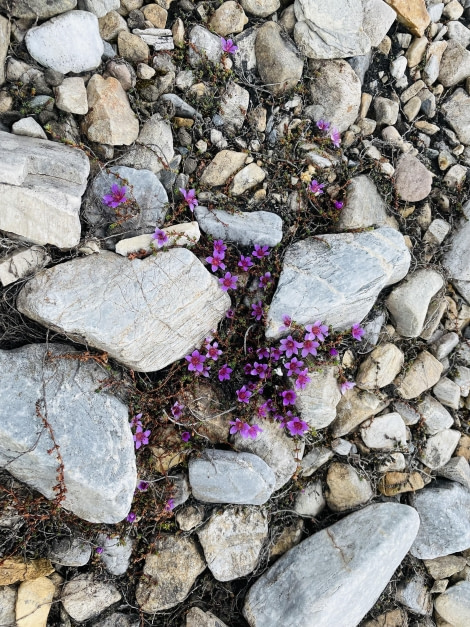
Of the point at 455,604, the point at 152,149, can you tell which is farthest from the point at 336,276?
the point at 455,604

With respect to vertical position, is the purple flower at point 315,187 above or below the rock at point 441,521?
above

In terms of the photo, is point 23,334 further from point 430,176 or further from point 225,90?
point 430,176

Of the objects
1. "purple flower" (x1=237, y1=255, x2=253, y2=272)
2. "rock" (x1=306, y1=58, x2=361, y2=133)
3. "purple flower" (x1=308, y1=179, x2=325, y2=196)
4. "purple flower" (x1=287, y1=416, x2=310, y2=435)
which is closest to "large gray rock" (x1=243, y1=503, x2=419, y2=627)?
"purple flower" (x1=287, y1=416, x2=310, y2=435)

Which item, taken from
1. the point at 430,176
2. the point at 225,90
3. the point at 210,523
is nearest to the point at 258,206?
the point at 225,90

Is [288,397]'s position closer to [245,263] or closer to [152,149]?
[245,263]

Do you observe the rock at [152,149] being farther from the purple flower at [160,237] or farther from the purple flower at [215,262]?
the purple flower at [215,262]

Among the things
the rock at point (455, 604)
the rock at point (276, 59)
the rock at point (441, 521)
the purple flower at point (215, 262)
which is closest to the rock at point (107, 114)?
the purple flower at point (215, 262)

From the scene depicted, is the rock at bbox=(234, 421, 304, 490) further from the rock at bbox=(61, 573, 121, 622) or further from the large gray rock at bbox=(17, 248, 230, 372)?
the rock at bbox=(61, 573, 121, 622)

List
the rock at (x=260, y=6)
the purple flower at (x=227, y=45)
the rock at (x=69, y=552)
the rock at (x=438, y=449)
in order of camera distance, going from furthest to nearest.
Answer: the rock at (x=438, y=449) → the rock at (x=260, y=6) → the purple flower at (x=227, y=45) → the rock at (x=69, y=552)
